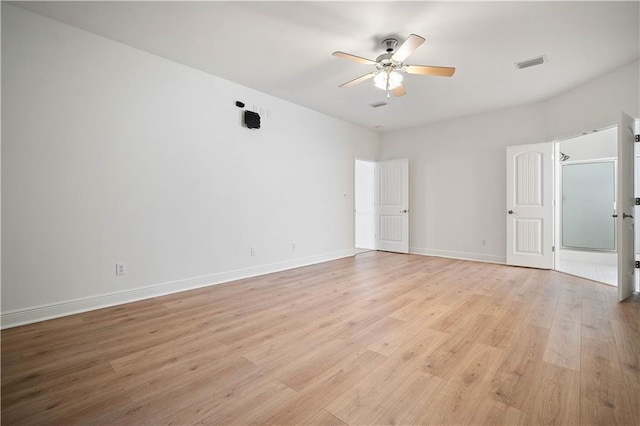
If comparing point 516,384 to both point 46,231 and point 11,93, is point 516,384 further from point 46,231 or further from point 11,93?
point 11,93

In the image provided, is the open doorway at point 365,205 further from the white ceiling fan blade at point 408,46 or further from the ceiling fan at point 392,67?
the white ceiling fan blade at point 408,46

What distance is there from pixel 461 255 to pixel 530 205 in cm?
155

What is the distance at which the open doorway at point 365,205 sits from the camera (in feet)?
23.9

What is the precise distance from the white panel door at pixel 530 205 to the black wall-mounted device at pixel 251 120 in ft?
14.6

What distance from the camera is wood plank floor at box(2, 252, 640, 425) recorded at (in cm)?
149

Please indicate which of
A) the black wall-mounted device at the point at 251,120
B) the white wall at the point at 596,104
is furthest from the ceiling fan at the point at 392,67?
A: the white wall at the point at 596,104

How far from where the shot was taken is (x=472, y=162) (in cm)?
571

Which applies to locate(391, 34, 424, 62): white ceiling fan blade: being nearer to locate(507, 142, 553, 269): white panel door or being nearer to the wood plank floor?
the wood plank floor

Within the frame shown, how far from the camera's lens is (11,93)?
254 cm

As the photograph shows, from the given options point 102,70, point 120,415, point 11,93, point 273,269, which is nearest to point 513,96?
point 273,269

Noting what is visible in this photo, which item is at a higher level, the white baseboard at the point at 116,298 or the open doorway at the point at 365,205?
the open doorway at the point at 365,205

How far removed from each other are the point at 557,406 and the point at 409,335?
1.00 m

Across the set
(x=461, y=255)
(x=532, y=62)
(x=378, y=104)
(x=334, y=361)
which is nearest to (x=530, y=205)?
(x=461, y=255)

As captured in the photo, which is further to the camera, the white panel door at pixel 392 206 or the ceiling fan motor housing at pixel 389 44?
the white panel door at pixel 392 206
